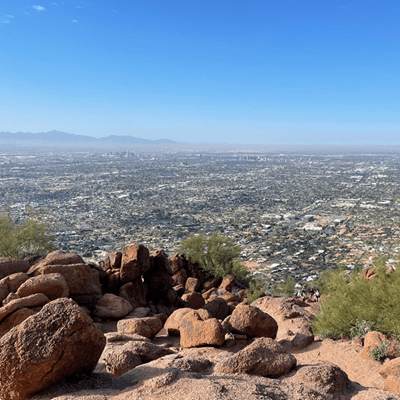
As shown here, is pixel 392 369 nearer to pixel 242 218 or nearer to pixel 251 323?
pixel 251 323

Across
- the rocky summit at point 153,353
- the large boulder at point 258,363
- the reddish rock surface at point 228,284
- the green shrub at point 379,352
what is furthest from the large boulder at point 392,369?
the reddish rock surface at point 228,284

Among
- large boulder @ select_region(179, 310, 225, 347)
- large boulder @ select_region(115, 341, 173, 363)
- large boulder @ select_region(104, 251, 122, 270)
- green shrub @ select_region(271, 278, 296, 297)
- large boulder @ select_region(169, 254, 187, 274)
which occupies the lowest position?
green shrub @ select_region(271, 278, 296, 297)

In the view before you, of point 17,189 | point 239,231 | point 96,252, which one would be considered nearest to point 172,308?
point 96,252

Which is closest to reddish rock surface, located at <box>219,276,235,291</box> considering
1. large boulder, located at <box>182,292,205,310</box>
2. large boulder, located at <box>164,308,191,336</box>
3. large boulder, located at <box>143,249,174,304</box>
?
large boulder, located at <box>182,292,205,310</box>

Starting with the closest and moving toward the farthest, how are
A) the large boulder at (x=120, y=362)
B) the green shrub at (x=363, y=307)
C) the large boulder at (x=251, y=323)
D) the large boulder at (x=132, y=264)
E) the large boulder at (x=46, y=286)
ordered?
the large boulder at (x=120, y=362) → the green shrub at (x=363, y=307) → the large boulder at (x=251, y=323) → the large boulder at (x=46, y=286) → the large boulder at (x=132, y=264)

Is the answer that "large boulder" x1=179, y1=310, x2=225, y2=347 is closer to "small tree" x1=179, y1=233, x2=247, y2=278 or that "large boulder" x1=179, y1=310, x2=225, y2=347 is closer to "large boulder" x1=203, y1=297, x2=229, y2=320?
"large boulder" x1=203, y1=297, x2=229, y2=320

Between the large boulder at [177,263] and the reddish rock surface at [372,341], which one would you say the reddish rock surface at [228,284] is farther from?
the reddish rock surface at [372,341]
